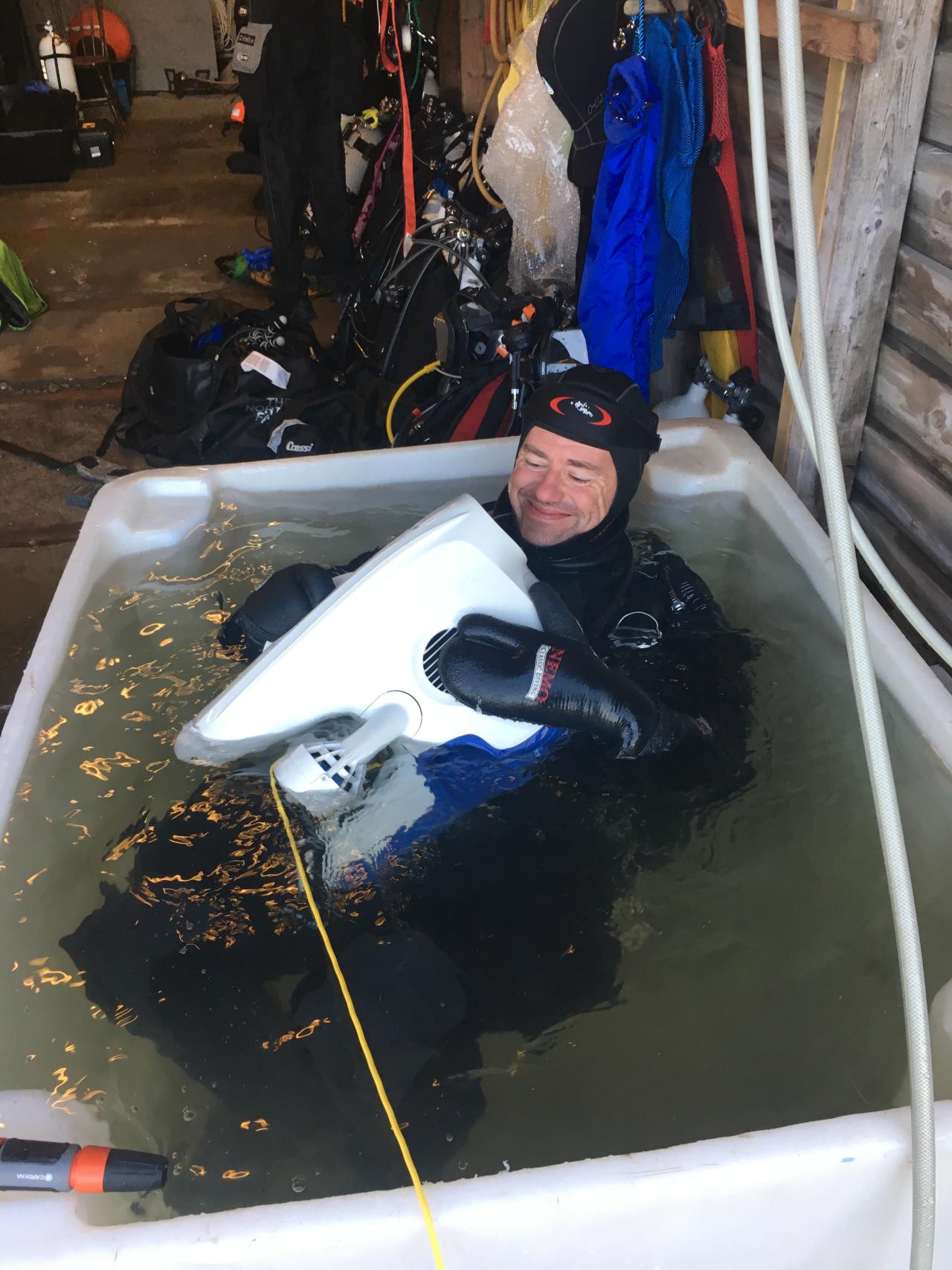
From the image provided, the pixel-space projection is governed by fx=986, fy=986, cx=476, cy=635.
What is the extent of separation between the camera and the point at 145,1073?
1.27 meters

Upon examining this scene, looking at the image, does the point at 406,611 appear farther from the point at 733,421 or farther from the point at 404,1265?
the point at 733,421

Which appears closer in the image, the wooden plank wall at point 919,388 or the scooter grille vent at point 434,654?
the scooter grille vent at point 434,654

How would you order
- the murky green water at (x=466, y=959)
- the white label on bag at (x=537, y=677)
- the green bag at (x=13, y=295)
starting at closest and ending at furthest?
the murky green water at (x=466, y=959) < the white label on bag at (x=537, y=677) < the green bag at (x=13, y=295)

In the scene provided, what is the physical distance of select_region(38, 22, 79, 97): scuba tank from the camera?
6793mm

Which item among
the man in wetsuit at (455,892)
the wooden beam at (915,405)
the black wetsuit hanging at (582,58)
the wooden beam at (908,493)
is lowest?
the man in wetsuit at (455,892)

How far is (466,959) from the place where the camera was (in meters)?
1.38

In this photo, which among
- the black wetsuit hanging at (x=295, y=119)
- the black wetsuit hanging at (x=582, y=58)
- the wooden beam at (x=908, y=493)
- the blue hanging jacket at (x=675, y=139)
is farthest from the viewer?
the black wetsuit hanging at (x=295, y=119)

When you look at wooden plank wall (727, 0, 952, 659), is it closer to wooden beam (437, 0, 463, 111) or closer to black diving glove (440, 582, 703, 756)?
black diving glove (440, 582, 703, 756)

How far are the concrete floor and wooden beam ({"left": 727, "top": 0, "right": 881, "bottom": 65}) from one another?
7.18 feet

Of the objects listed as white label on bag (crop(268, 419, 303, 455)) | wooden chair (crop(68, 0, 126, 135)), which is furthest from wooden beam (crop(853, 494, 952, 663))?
wooden chair (crop(68, 0, 126, 135))

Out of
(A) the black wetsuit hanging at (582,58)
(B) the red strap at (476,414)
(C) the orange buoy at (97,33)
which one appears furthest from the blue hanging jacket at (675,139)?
(C) the orange buoy at (97,33)

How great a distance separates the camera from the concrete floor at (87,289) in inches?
115

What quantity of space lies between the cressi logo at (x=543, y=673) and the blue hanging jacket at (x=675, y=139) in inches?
47.9

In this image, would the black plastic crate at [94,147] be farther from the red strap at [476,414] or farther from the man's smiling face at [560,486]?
the man's smiling face at [560,486]
